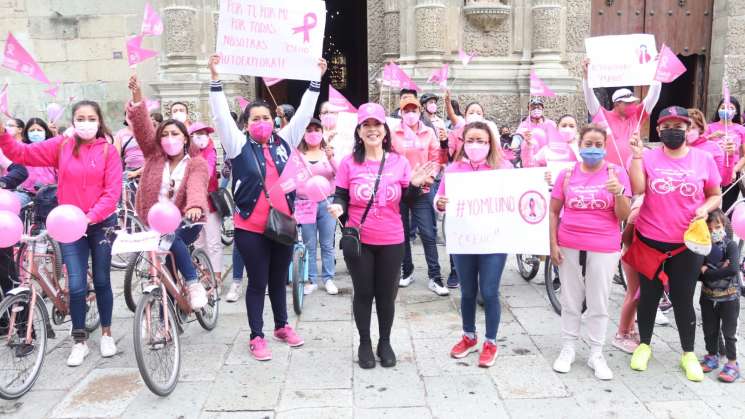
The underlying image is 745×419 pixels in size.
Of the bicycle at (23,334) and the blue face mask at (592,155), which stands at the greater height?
the blue face mask at (592,155)

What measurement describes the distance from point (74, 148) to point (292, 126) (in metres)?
1.56

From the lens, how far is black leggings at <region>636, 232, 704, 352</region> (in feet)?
13.1

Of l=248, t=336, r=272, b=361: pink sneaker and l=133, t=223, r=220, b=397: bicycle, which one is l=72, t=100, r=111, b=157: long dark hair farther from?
l=248, t=336, r=272, b=361: pink sneaker

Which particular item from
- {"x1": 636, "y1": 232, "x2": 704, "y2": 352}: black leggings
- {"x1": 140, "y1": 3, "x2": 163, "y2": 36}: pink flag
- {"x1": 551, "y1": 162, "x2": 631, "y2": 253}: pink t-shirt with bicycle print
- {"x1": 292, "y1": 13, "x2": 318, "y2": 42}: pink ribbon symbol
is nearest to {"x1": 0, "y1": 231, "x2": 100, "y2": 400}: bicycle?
{"x1": 140, "y1": 3, "x2": 163, "y2": 36}: pink flag

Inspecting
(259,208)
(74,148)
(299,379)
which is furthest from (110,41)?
(299,379)

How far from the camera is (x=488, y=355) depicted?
424 cm

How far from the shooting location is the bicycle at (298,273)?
5.32 m

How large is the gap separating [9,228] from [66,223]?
319mm

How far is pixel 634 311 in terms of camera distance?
4.51 metres

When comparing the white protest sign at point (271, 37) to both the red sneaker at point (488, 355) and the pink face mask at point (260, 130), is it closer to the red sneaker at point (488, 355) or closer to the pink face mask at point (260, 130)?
the pink face mask at point (260, 130)

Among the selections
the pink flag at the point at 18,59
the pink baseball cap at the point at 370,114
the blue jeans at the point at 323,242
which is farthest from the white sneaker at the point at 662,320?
the pink flag at the point at 18,59

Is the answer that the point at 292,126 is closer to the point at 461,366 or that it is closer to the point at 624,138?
the point at 461,366

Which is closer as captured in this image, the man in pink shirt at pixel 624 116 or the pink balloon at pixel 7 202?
the pink balloon at pixel 7 202

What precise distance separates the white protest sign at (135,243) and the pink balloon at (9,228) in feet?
1.97
